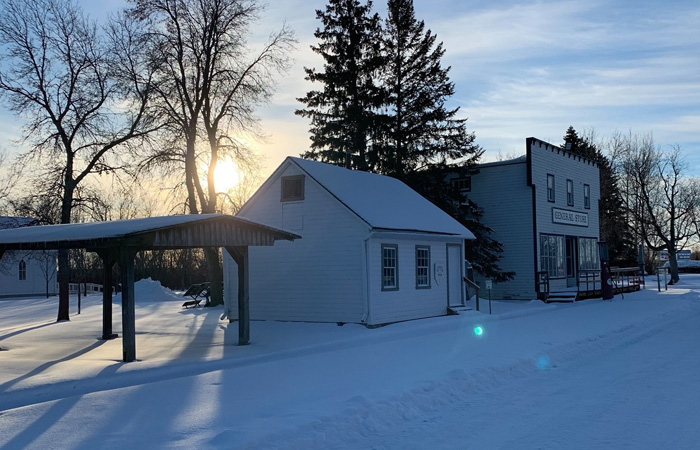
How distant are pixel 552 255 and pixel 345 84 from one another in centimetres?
1538

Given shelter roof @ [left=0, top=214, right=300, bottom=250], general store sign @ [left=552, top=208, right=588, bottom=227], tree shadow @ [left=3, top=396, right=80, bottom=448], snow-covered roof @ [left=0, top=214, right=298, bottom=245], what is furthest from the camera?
general store sign @ [left=552, top=208, right=588, bottom=227]

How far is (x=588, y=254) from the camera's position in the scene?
36125 millimetres

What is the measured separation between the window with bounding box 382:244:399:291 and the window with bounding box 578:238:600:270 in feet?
58.3

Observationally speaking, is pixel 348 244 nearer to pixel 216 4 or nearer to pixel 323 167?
pixel 323 167

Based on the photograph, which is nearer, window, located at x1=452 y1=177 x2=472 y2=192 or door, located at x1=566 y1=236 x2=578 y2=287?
window, located at x1=452 y1=177 x2=472 y2=192

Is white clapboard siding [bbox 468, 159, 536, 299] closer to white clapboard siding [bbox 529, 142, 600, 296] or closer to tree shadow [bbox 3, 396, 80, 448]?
white clapboard siding [bbox 529, 142, 600, 296]

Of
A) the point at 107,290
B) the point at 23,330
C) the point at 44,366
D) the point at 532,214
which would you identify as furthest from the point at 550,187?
the point at 44,366

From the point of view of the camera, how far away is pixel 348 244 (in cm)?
1989

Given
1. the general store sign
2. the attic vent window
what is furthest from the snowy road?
the general store sign

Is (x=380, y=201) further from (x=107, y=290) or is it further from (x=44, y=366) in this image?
(x=44, y=366)

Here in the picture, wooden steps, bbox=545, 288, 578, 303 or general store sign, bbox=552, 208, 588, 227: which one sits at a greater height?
general store sign, bbox=552, 208, 588, 227

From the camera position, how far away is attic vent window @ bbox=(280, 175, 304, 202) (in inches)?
838

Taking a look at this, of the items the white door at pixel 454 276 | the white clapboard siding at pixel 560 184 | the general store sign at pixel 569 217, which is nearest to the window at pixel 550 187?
the white clapboard siding at pixel 560 184

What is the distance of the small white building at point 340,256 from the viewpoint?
19656 mm
